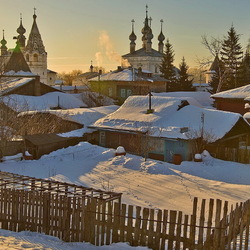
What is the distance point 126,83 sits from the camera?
163ft

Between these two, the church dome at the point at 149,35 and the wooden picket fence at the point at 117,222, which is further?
the church dome at the point at 149,35

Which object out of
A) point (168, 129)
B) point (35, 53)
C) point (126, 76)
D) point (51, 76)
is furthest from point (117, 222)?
point (51, 76)

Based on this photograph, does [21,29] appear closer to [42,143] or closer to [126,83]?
[126,83]

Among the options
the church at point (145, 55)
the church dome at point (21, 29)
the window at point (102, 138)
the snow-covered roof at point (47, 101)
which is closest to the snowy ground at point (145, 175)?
the window at point (102, 138)

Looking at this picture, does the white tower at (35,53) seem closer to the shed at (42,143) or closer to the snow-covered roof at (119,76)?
the snow-covered roof at (119,76)

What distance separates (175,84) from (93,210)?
162ft

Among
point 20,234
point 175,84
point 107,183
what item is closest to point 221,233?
point 20,234

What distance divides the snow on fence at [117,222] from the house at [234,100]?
24431 mm

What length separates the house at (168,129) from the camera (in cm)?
2203

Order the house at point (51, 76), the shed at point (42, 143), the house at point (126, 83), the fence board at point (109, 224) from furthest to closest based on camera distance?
the house at point (51, 76) → the house at point (126, 83) → the shed at point (42, 143) → the fence board at point (109, 224)

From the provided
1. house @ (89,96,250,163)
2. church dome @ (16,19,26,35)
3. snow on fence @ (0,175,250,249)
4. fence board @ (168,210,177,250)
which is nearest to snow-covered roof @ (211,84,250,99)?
house @ (89,96,250,163)

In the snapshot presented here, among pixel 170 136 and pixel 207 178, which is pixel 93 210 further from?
pixel 170 136

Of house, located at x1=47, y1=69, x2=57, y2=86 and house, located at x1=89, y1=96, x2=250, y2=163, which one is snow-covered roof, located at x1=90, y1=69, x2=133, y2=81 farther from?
house, located at x1=47, y1=69, x2=57, y2=86

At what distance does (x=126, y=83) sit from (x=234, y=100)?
20271 mm
